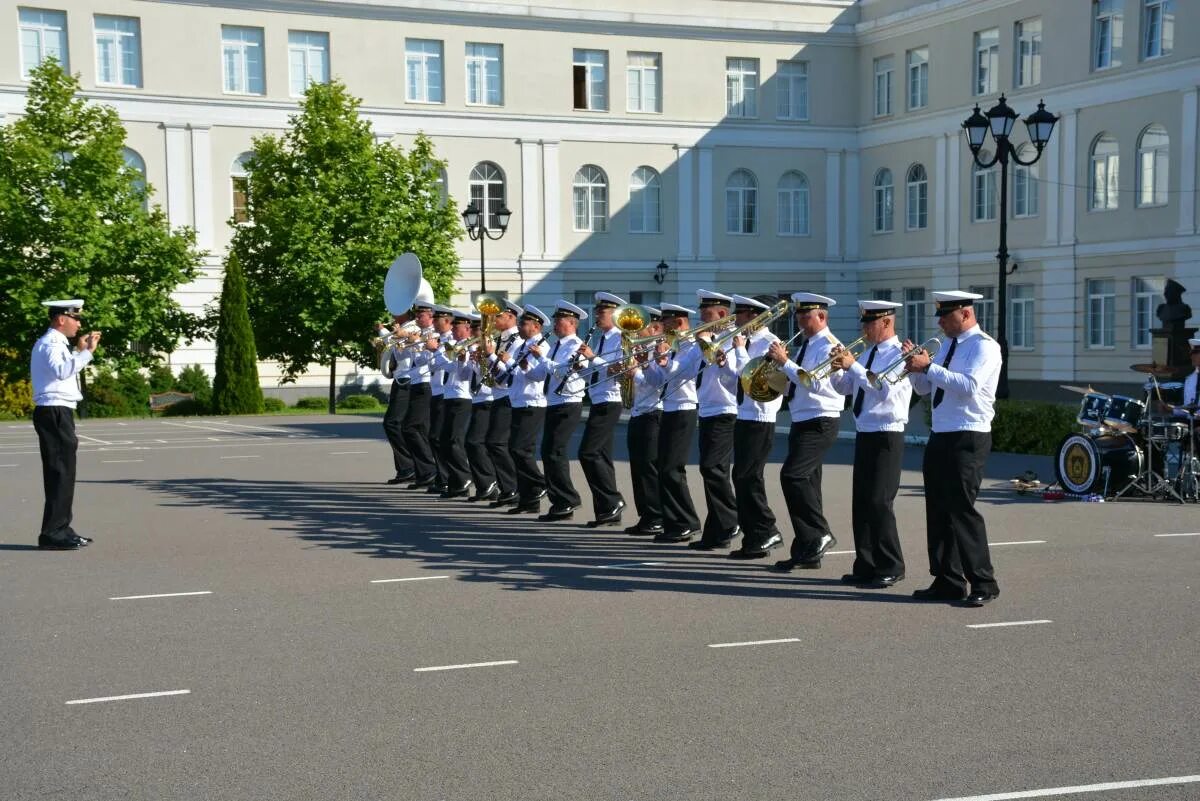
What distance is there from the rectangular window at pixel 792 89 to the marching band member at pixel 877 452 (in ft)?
135

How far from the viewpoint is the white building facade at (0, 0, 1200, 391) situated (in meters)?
40.2

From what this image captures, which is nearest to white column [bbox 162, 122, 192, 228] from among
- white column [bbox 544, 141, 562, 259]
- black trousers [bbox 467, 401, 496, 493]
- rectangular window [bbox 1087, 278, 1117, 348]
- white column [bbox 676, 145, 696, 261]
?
white column [bbox 544, 141, 562, 259]

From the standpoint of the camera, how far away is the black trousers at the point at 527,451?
14.6 metres

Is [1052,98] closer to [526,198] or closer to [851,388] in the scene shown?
[526,198]

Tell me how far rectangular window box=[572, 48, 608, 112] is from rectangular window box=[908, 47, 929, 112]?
1010cm

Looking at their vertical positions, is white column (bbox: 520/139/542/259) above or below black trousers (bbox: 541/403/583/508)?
above

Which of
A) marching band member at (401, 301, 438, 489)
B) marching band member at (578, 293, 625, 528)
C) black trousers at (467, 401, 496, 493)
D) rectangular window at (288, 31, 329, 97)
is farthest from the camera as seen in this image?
rectangular window at (288, 31, 329, 97)

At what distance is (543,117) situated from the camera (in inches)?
1875

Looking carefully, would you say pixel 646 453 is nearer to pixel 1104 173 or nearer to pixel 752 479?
pixel 752 479

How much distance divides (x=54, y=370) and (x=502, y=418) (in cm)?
477

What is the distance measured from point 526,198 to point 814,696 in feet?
136

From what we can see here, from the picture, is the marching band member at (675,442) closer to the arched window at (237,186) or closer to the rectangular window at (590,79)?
the arched window at (237,186)

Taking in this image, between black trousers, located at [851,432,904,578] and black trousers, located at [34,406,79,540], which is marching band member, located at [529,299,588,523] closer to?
black trousers, located at [851,432,904,578]

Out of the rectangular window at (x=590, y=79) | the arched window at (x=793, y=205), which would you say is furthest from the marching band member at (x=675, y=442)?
the arched window at (x=793, y=205)
